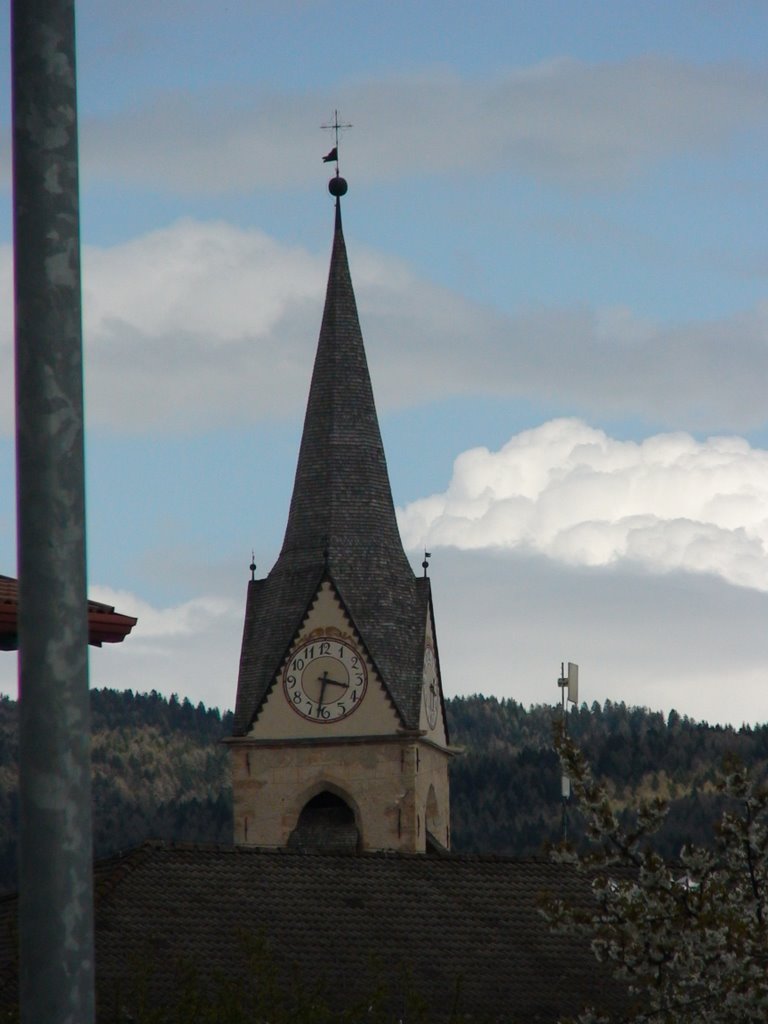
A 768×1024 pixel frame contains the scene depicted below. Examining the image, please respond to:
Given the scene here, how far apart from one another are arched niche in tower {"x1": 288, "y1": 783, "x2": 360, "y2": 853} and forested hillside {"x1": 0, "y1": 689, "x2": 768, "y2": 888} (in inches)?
1650

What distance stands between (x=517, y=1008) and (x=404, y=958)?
1.64 m

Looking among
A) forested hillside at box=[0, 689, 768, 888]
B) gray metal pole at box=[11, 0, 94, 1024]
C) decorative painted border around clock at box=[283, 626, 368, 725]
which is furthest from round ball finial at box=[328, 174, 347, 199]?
gray metal pole at box=[11, 0, 94, 1024]

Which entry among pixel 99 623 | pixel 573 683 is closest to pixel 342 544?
pixel 573 683

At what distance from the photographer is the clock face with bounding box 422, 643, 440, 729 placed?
52.7 m

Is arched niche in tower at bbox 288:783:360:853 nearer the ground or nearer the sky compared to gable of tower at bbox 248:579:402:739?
nearer the ground

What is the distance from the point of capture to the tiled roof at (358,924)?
97.6 ft

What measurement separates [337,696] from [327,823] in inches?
109

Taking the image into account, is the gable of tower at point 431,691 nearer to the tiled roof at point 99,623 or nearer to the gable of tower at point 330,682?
the gable of tower at point 330,682

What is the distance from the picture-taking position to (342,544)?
53.1 meters

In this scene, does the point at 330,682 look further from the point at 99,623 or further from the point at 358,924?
the point at 99,623

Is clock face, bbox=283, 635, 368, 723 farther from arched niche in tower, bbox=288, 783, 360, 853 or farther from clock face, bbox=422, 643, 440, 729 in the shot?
arched niche in tower, bbox=288, 783, 360, 853

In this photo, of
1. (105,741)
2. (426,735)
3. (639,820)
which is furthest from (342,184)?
(105,741)

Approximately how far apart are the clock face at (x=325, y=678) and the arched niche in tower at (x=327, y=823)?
1.69 meters

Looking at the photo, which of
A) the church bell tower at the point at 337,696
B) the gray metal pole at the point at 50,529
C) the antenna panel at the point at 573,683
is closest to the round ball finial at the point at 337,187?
the church bell tower at the point at 337,696
